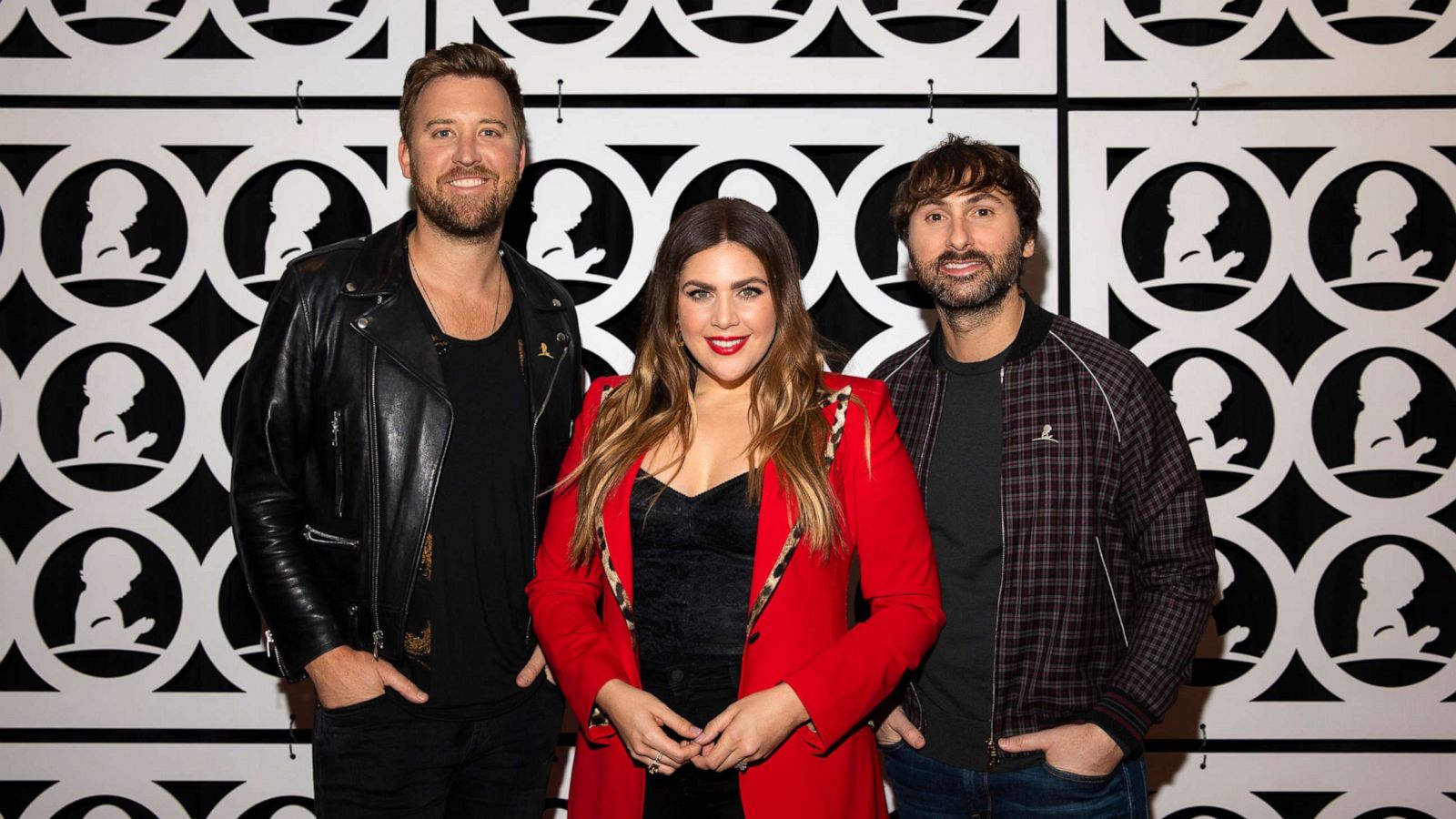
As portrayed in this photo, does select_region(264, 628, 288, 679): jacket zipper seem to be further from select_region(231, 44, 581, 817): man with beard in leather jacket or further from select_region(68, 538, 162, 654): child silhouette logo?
select_region(68, 538, 162, 654): child silhouette logo

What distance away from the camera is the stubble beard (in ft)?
7.04

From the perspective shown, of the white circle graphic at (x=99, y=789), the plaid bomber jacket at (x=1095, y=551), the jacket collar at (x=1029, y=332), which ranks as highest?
Answer: the jacket collar at (x=1029, y=332)

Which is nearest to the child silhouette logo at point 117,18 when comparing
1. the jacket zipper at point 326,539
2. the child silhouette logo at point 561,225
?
the child silhouette logo at point 561,225

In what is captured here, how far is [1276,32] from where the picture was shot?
3242 millimetres

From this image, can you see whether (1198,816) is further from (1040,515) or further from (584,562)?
(584,562)

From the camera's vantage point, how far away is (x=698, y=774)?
5.81 feet

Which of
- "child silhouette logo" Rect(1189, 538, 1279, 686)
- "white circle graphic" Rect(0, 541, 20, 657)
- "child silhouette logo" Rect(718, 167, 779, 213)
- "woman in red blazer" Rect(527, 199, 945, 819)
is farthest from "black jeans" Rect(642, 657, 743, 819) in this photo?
"white circle graphic" Rect(0, 541, 20, 657)

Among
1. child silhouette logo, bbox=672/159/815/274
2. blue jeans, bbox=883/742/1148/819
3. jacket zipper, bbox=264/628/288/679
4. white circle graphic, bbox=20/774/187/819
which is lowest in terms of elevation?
white circle graphic, bbox=20/774/187/819

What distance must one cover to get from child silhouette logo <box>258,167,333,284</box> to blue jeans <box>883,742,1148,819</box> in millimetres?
2355

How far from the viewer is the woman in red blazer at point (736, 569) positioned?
1.75 m

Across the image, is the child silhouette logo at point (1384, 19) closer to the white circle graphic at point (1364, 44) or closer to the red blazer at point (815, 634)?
the white circle graphic at point (1364, 44)

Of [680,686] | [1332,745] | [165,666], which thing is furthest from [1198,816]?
[165,666]

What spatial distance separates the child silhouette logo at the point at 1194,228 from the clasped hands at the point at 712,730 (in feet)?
6.66

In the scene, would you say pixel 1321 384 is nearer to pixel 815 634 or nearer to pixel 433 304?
pixel 815 634
